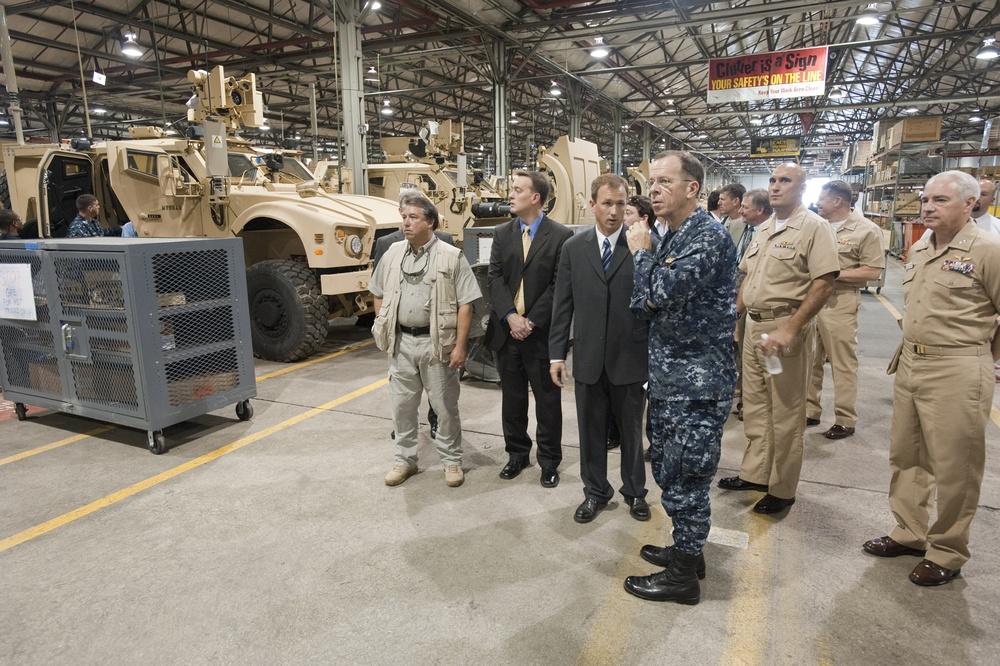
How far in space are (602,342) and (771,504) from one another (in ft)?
4.74

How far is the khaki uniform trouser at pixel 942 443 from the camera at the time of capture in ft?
8.78

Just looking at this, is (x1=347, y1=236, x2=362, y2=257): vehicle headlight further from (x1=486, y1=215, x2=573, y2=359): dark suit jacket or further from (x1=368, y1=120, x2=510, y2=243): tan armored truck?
(x1=368, y1=120, x2=510, y2=243): tan armored truck

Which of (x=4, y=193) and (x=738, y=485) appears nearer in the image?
(x=738, y=485)

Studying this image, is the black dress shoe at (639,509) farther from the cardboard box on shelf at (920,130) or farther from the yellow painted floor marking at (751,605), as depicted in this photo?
the cardboard box on shelf at (920,130)

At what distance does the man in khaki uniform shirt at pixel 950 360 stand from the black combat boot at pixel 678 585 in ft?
3.50

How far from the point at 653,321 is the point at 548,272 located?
1143 millimetres

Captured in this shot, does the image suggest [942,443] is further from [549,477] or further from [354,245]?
[354,245]

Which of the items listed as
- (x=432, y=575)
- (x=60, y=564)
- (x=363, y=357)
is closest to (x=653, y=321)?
(x=432, y=575)

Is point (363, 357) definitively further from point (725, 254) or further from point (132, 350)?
point (725, 254)

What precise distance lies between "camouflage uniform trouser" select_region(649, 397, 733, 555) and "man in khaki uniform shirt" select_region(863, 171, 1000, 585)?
1.01 metres

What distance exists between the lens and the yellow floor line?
3.34 meters

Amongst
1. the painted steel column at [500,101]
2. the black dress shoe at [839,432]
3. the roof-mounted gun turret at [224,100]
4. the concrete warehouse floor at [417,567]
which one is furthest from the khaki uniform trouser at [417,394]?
the painted steel column at [500,101]

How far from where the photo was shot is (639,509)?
3.44 m

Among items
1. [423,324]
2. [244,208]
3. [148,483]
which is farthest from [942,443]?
[244,208]
